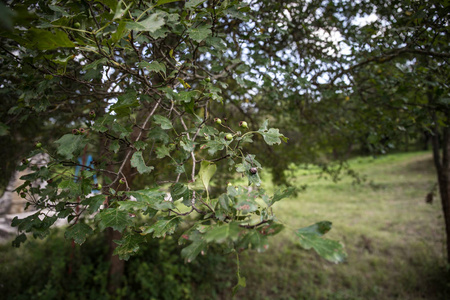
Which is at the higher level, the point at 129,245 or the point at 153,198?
the point at 153,198

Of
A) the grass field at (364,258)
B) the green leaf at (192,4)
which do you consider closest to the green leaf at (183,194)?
the green leaf at (192,4)

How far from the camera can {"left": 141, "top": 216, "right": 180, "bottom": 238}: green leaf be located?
88 centimetres

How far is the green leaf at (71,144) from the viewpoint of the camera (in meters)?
1.01

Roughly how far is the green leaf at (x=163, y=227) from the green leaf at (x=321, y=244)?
1.43 ft

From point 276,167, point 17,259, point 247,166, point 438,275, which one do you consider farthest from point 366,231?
point 17,259

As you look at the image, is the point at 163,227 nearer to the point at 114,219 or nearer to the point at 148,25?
the point at 114,219

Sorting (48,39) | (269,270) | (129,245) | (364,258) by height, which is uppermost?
(48,39)

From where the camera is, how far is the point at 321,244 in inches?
26.5

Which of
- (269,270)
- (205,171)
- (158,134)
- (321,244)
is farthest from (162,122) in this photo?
(269,270)

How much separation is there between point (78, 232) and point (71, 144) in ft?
1.17

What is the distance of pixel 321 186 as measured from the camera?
38.0 ft

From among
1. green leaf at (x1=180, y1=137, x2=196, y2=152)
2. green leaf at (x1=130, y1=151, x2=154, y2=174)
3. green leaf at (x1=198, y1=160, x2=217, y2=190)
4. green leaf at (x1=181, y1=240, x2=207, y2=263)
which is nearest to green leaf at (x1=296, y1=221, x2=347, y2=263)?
green leaf at (x1=181, y1=240, x2=207, y2=263)

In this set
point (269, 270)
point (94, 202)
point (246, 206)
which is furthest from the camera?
point (269, 270)

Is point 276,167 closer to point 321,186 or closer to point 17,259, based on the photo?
point 17,259
